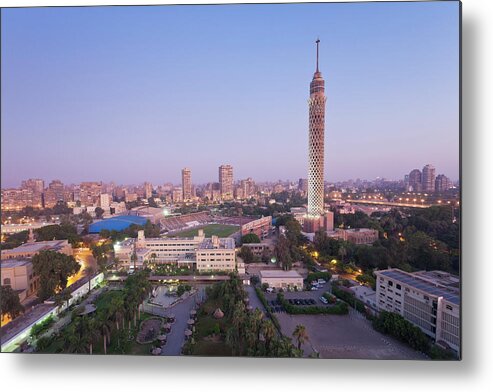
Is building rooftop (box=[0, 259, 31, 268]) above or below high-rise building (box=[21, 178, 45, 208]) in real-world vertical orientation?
below

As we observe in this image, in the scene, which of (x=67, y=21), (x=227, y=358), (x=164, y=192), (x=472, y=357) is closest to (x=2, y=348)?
(x=227, y=358)

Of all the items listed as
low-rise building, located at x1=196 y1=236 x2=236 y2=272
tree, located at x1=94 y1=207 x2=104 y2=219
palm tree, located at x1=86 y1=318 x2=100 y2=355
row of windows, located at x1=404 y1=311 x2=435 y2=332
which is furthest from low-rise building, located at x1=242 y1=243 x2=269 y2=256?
tree, located at x1=94 y1=207 x2=104 y2=219

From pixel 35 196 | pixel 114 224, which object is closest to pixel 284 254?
pixel 35 196

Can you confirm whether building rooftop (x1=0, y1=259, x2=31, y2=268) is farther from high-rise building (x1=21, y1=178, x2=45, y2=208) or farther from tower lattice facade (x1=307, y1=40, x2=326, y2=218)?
tower lattice facade (x1=307, y1=40, x2=326, y2=218)

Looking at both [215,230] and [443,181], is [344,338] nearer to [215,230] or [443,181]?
[443,181]

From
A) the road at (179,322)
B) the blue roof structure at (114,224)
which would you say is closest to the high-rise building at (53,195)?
the blue roof structure at (114,224)

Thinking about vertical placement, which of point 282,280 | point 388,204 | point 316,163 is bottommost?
point 282,280

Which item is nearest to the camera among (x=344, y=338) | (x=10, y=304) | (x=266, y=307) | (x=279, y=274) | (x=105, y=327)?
(x=105, y=327)
